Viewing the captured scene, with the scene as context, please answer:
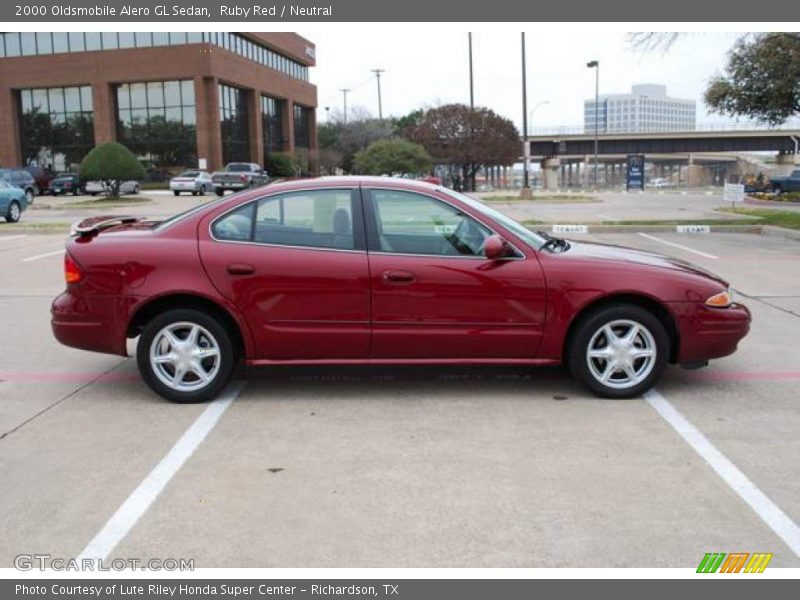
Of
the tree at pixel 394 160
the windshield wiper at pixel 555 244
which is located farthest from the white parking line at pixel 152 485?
the tree at pixel 394 160

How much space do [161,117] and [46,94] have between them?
928 cm

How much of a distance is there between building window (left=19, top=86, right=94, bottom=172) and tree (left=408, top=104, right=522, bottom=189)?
23732 mm

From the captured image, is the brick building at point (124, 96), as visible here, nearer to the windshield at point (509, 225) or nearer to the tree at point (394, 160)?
the tree at point (394, 160)

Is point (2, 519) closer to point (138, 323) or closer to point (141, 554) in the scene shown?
point (141, 554)

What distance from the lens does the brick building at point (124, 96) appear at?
5181 centimetres

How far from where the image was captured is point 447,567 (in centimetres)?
329

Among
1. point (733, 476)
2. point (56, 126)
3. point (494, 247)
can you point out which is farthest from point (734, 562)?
point (56, 126)

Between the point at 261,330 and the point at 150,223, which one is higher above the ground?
the point at 150,223

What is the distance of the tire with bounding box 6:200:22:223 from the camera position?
22.0 metres

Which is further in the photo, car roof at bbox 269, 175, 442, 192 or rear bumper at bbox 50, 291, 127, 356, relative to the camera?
A: car roof at bbox 269, 175, 442, 192

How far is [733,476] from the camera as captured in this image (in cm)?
420

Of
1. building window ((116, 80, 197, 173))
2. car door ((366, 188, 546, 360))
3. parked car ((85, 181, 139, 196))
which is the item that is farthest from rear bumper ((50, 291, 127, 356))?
building window ((116, 80, 197, 173))

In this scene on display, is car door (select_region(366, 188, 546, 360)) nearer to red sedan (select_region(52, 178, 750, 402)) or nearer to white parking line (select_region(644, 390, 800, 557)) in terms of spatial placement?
red sedan (select_region(52, 178, 750, 402))
